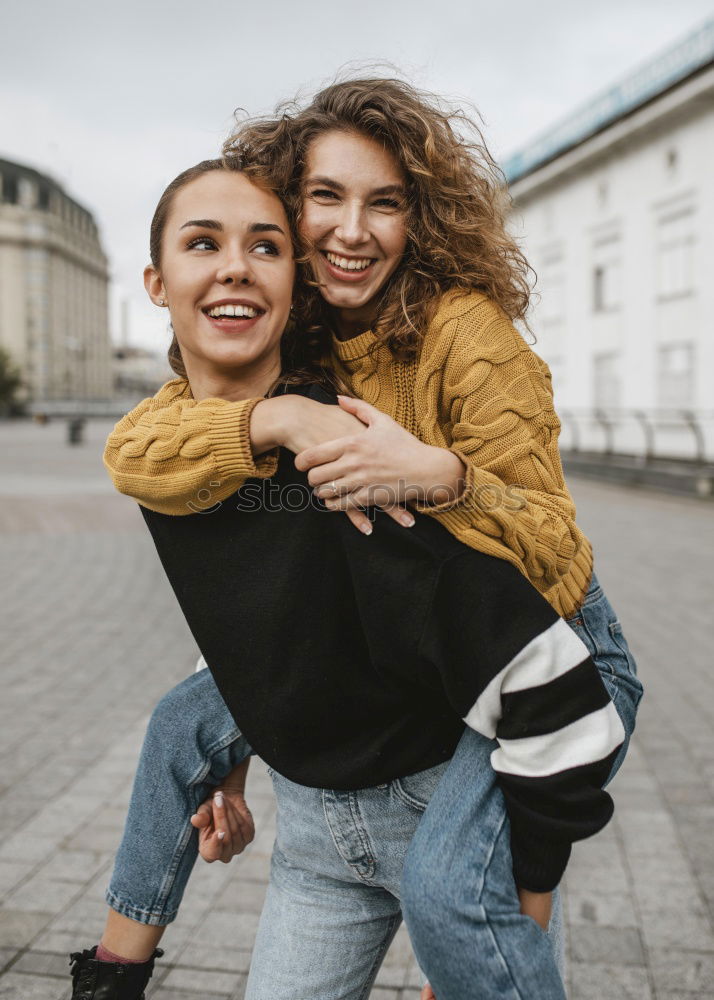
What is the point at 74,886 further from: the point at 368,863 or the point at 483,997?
the point at 483,997

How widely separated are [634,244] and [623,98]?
12.0 feet

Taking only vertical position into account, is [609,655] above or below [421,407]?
below

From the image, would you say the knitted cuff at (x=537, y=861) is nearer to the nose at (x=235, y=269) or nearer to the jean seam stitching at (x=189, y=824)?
the jean seam stitching at (x=189, y=824)

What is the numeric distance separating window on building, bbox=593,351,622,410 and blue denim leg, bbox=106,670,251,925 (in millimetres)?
24210

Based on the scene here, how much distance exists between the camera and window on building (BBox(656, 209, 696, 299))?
21469 millimetres

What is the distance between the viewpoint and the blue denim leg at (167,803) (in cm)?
180

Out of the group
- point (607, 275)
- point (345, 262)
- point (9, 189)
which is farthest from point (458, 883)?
point (9, 189)

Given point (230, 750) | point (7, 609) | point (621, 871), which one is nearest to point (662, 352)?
point (7, 609)

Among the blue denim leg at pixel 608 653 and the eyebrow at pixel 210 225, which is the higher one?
the eyebrow at pixel 210 225

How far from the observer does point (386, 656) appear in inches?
58.4

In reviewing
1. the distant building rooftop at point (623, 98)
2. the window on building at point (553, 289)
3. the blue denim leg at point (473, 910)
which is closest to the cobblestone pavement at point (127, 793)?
the blue denim leg at point (473, 910)

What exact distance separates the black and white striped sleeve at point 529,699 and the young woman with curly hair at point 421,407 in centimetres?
4

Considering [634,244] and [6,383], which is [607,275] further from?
[6,383]

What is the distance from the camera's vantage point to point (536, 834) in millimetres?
1420
